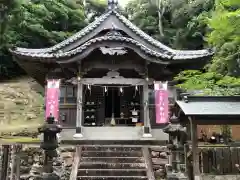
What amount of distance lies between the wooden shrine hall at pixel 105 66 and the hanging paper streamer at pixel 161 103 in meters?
0.53

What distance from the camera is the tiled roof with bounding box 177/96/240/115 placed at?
30.9ft

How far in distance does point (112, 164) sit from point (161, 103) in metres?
5.19

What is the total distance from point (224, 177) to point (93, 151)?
5238 mm

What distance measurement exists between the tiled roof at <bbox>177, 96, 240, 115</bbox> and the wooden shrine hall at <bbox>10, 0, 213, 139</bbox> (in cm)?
475

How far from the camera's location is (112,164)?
37.3 feet

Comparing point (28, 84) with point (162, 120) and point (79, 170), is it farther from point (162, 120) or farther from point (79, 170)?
point (79, 170)

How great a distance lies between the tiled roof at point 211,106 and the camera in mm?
9406

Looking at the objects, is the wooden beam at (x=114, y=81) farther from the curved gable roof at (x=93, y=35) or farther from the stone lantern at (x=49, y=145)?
the stone lantern at (x=49, y=145)

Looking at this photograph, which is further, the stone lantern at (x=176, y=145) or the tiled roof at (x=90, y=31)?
the tiled roof at (x=90, y=31)

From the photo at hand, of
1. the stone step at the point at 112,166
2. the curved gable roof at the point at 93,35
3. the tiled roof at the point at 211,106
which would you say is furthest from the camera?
the curved gable roof at the point at 93,35

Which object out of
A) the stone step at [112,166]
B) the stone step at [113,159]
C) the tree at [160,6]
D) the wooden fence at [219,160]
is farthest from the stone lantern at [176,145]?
the tree at [160,6]

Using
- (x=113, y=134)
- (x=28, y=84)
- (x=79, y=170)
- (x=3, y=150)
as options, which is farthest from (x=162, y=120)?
(x=28, y=84)

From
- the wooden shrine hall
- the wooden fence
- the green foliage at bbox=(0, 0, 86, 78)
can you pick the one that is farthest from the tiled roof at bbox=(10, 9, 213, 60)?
the green foliage at bbox=(0, 0, 86, 78)

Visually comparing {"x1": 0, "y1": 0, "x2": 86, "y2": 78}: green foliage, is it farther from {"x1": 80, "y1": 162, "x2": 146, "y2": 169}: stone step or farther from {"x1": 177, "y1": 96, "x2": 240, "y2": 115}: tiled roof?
{"x1": 177, "y1": 96, "x2": 240, "y2": 115}: tiled roof
